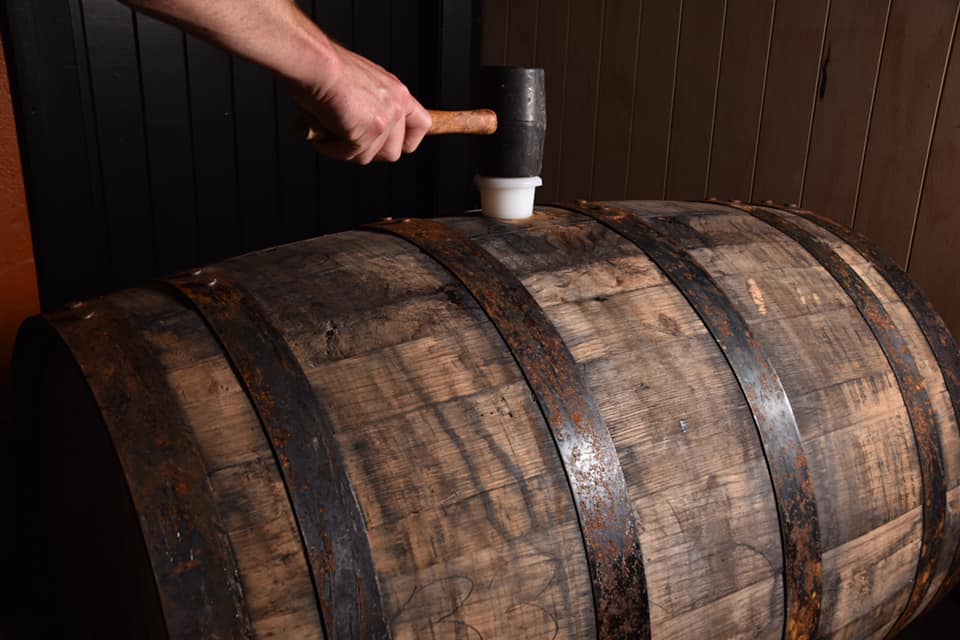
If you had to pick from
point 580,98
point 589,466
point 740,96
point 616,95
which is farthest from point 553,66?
point 589,466

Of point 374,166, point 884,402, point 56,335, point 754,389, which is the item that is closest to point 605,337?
point 754,389

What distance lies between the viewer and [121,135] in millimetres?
2648

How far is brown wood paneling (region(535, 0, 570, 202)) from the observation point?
125 inches

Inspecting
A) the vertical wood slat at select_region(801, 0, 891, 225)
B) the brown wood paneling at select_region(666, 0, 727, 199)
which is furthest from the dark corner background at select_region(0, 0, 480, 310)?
the vertical wood slat at select_region(801, 0, 891, 225)

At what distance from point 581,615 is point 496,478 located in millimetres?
234

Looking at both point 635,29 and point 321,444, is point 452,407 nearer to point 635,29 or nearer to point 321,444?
point 321,444

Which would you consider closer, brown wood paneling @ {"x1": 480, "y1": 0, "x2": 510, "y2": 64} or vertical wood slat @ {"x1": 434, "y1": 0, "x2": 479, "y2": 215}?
vertical wood slat @ {"x1": 434, "y1": 0, "x2": 479, "y2": 215}

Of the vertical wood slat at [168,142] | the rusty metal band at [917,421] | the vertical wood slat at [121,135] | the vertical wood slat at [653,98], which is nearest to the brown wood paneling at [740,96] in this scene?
the vertical wood slat at [653,98]

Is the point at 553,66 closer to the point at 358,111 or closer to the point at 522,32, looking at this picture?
the point at 522,32

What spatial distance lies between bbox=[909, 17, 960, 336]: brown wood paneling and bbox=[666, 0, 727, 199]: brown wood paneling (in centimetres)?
75

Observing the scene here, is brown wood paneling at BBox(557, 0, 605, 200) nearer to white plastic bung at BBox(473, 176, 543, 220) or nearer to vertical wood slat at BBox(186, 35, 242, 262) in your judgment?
vertical wood slat at BBox(186, 35, 242, 262)

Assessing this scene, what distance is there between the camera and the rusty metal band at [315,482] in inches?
37.5

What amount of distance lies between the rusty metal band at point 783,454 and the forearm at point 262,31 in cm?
72

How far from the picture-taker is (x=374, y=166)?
341 centimetres
